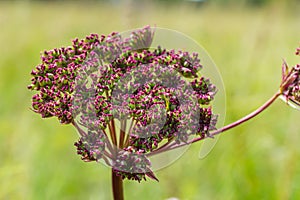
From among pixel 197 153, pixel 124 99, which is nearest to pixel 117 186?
pixel 124 99

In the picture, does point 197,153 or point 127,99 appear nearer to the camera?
point 127,99

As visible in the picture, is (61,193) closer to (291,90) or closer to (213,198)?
(213,198)

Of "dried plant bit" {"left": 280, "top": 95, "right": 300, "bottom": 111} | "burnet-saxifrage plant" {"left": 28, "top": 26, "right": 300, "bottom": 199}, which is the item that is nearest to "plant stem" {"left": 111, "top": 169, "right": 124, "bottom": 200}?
"burnet-saxifrage plant" {"left": 28, "top": 26, "right": 300, "bottom": 199}

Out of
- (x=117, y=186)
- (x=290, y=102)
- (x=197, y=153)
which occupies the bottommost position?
(x=197, y=153)

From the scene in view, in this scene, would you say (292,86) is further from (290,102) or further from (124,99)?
(124,99)

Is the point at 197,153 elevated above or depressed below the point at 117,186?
below

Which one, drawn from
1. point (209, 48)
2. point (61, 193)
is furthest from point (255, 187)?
point (209, 48)

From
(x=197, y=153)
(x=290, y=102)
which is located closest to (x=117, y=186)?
(x=290, y=102)
